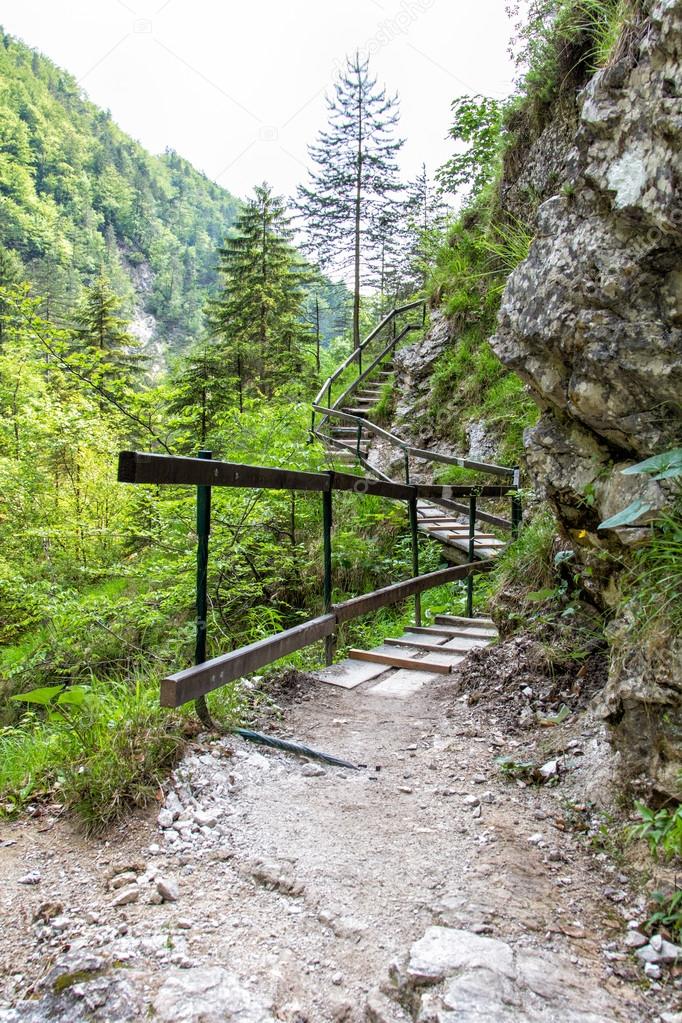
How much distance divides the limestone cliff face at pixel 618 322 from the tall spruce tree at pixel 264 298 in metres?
15.1

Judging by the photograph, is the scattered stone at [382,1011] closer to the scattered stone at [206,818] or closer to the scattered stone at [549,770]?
the scattered stone at [206,818]

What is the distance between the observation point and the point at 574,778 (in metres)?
2.63

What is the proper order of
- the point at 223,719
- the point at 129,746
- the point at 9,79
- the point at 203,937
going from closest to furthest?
1. the point at 203,937
2. the point at 129,746
3. the point at 223,719
4. the point at 9,79

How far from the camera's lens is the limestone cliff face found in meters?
2.30

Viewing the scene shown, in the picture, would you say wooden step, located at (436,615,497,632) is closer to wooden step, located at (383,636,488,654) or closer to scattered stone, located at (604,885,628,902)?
wooden step, located at (383,636,488,654)

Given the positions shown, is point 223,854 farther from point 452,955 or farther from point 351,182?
point 351,182

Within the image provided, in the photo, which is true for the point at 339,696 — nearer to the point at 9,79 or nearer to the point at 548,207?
the point at 548,207

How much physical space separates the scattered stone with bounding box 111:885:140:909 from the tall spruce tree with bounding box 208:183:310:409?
54.1 ft

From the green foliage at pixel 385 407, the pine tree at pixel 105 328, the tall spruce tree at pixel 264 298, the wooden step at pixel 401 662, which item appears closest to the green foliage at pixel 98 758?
the wooden step at pixel 401 662

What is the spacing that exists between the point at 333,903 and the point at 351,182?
2455 cm

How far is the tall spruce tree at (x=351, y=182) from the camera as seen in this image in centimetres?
2194

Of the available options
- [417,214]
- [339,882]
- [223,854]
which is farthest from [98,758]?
[417,214]

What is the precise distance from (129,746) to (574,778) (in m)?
1.90

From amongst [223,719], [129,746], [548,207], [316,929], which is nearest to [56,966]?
[316,929]
